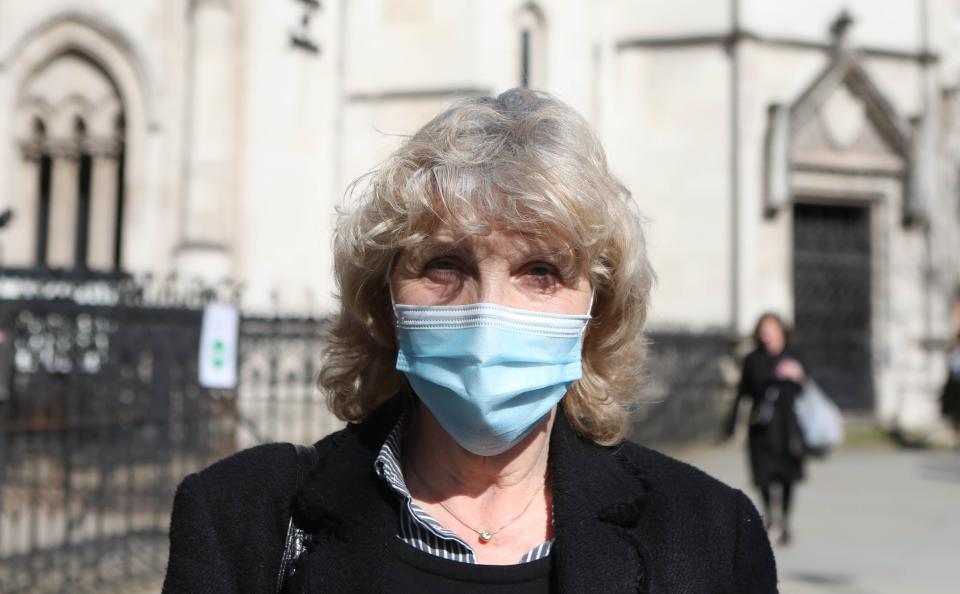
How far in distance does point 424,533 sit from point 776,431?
7422mm

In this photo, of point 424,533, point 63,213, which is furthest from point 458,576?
point 63,213

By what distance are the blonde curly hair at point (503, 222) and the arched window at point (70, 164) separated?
13.9 meters

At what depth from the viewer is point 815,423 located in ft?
29.7

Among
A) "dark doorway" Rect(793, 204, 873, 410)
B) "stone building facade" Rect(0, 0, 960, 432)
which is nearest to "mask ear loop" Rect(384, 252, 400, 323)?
"stone building facade" Rect(0, 0, 960, 432)

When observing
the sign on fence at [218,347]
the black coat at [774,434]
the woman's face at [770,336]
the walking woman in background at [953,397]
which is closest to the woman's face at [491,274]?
→ the sign on fence at [218,347]

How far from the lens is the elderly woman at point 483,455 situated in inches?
80.1

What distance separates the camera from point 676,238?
18.5 meters

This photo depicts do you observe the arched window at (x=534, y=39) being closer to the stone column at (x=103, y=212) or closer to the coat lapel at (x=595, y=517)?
the stone column at (x=103, y=212)

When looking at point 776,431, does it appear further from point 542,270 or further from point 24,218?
point 24,218

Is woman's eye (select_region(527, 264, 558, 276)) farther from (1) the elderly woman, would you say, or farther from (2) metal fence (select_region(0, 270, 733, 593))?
(2) metal fence (select_region(0, 270, 733, 593))

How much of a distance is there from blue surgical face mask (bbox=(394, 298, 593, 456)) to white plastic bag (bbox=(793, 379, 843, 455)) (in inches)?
288

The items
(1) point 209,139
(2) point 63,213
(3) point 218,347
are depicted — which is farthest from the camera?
(2) point 63,213

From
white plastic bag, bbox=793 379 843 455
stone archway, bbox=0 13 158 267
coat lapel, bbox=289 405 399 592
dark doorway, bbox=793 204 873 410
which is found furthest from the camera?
dark doorway, bbox=793 204 873 410

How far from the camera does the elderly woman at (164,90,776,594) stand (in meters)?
2.04
